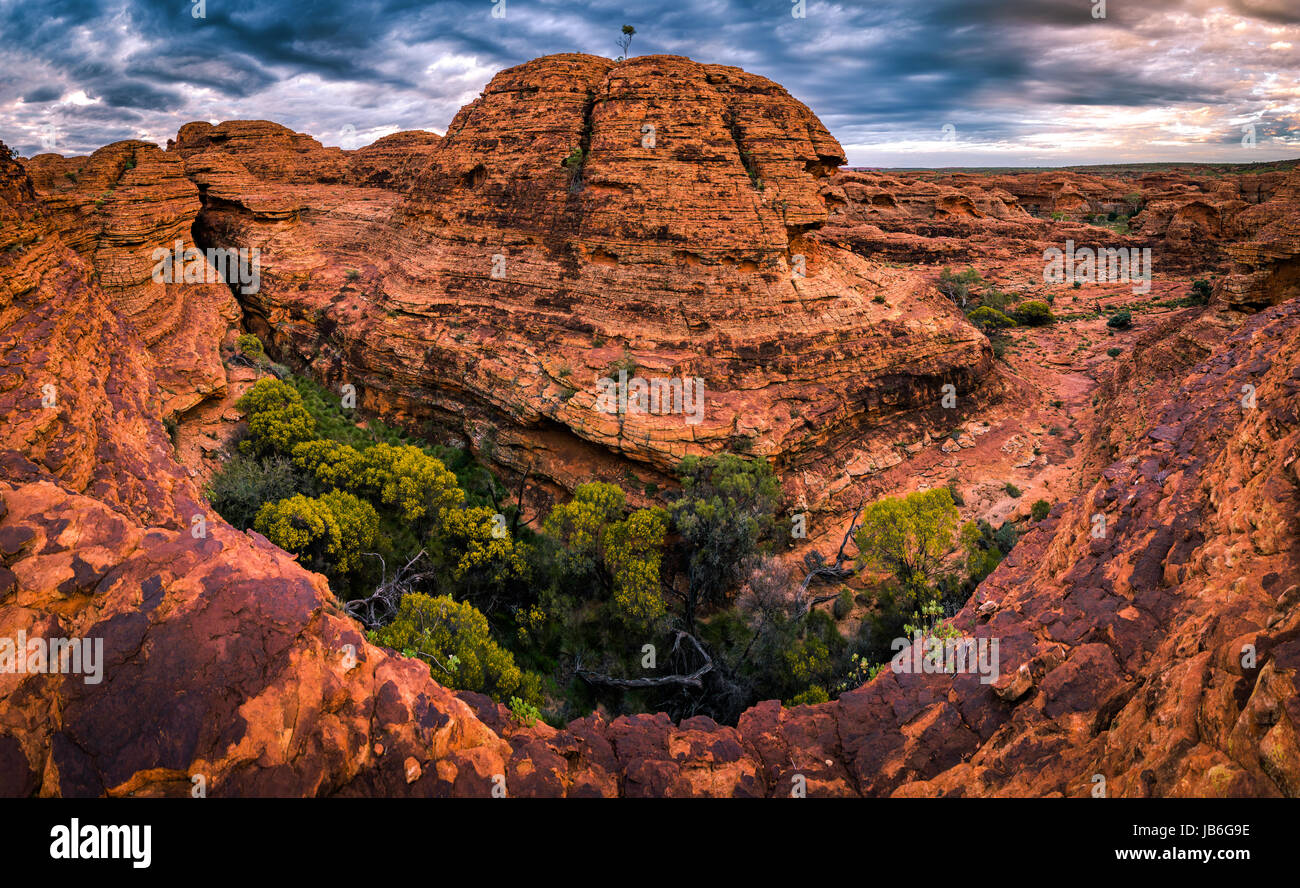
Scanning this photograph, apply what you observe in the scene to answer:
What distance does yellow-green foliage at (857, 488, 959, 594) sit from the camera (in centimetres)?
1457

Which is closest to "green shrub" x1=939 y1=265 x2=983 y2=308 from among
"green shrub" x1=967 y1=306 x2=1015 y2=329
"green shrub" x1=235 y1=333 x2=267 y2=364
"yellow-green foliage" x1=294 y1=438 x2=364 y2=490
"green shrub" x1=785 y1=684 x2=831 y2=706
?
"green shrub" x1=967 y1=306 x2=1015 y2=329

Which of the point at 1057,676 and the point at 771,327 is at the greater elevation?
the point at 771,327

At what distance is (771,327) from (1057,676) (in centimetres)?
1673

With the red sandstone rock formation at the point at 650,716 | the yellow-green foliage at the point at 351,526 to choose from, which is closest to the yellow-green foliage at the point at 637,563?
the red sandstone rock formation at the point at 650,716

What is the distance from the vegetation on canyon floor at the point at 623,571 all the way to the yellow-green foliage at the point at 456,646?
8 cm

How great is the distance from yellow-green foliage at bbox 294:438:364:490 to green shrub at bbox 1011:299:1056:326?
40.9m

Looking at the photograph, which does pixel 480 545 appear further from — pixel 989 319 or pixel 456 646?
pixel 989 319

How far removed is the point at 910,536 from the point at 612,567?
8494 mm

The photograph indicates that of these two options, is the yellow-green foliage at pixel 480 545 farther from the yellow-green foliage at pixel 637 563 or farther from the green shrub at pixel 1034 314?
the green shrub at pixel 1034 314

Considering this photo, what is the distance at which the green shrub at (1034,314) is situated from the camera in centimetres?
3688
